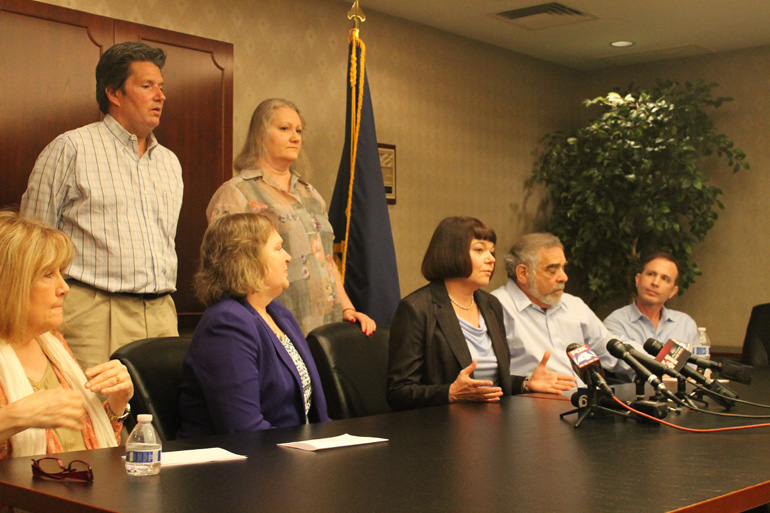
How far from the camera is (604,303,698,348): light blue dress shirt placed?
425 centimetres

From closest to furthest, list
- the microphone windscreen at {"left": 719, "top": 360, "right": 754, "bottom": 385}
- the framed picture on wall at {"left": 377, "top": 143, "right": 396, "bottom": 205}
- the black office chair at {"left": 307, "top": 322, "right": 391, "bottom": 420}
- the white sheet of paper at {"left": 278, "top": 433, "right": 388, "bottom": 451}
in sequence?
1. the white sheet of paper at {"left": 278, "top": 433, "right": 388, "bottom": 451}
2. the microphone windscreen at {"left": 719, "top": 360, "right": 754, "bottom": 385}
3. the black office chair at {"left": 307, "top": 322, "right": 391, "bottom": 420}
4. the framed picture on wall at {"left": 377, "top": 143, "right": 396, "bottom": 205}

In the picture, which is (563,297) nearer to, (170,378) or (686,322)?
(686,322)

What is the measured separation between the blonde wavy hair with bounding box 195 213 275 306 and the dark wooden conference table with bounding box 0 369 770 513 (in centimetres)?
57

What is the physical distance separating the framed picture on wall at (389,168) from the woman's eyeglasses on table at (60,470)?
4.09m

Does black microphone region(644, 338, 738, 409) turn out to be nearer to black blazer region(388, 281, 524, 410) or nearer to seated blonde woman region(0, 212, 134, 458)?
black blazer region(388, 281, 524, 410)

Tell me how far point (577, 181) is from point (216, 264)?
430 cm

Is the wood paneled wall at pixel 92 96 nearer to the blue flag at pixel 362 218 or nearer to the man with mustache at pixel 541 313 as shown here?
the blue flag at pixel 362 218

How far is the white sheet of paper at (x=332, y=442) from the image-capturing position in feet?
5.76

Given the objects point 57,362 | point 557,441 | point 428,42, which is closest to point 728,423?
point 557,441

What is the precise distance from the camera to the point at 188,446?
1797 mm

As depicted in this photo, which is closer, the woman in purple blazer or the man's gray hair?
the woman in purple blazer

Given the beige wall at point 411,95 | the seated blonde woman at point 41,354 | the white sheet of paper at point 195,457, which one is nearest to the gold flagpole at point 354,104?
the beige wall at point 411,95

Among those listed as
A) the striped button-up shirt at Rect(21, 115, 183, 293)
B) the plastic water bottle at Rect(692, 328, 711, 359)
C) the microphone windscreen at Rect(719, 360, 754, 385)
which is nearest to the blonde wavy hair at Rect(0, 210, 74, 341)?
the striped button-up shirt at Rect(21, 115, 183, 293)

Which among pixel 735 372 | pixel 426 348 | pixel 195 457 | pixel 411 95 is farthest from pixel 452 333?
pixel 411 95
